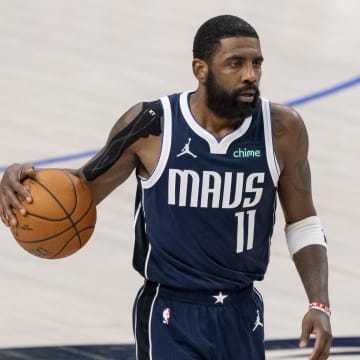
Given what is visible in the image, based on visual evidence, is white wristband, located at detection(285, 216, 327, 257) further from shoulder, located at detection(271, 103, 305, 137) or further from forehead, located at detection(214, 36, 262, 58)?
forehead, located at detection(214, 36, 262, 58)

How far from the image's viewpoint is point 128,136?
467cm

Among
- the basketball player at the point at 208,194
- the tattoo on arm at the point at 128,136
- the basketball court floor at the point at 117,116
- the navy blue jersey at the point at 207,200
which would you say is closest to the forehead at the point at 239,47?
the basketball player at the point at 208,194

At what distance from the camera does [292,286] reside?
7.21 meters

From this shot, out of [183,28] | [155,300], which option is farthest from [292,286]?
[183,28]

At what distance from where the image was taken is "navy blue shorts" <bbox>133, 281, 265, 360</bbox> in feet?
15.0

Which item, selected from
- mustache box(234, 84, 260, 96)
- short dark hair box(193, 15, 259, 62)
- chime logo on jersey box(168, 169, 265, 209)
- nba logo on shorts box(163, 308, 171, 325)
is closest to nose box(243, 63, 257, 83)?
mustache box(234, 84, 260, 96)

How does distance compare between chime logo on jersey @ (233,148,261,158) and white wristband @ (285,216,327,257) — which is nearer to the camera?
chime logo on jersey @ (233,148,261,158)

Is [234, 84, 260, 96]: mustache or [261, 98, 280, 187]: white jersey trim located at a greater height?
[234, 84, 260, 96]: mustache

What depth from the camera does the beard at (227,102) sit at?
446cm

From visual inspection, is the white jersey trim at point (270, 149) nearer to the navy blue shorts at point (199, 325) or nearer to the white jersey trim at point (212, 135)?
the white jersey trim at point (212, 135)

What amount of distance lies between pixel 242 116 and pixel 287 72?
621 cm

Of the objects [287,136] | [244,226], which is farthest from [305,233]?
[287,136]

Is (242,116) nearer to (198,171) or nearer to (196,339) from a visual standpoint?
(198,171)

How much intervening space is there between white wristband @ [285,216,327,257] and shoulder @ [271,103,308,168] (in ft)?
0.87
